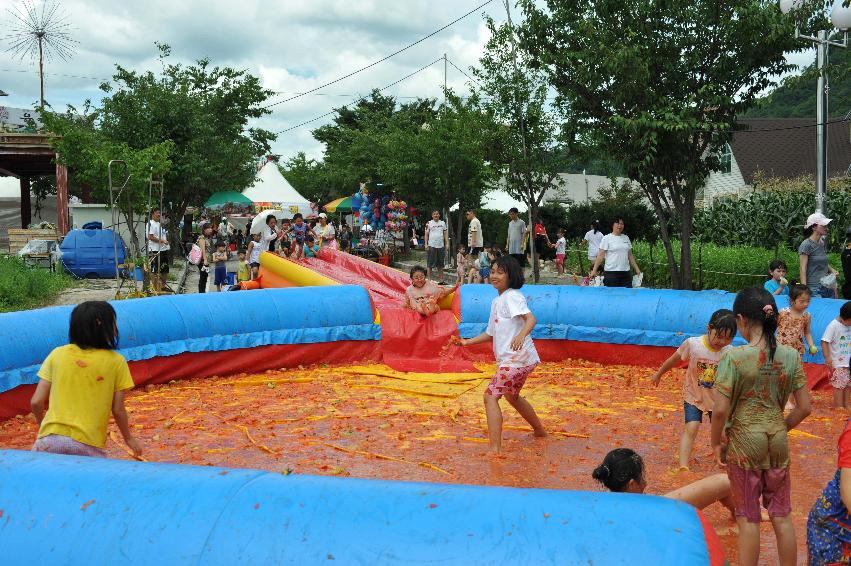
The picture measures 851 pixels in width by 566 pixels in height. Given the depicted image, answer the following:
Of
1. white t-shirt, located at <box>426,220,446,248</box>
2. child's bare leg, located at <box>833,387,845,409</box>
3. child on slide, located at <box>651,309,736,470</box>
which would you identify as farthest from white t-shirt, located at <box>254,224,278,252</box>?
child on slide, located at <box>651,309,736,470</box>

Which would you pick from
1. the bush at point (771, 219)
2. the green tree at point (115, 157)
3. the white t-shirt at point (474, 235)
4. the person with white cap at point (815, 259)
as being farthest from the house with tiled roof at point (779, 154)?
the person with white cap at point (815, 259)

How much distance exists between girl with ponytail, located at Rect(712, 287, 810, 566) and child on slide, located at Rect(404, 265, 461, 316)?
7156mm

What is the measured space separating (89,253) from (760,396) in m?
21.3

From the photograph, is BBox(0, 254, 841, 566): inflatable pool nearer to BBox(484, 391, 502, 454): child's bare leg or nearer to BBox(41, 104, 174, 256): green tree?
BBox(484, 391, 502, 454): child's bare leg

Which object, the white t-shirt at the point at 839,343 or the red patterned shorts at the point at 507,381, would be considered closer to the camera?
the red patterned shorts at the point at 507,381

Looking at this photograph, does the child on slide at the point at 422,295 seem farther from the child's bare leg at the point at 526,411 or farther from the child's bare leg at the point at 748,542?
the child's bare leg at the point at 748,542

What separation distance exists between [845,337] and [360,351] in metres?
5.68

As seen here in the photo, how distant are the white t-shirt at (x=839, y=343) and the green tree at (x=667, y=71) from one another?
5.14 m

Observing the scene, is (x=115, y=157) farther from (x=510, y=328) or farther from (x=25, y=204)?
(x=25, y=204)

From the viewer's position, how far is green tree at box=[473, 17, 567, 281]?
63.4 feet

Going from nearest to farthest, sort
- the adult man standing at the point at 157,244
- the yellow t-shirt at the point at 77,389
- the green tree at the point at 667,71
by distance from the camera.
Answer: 1. the yellow t-shirt at the point at 77,389
2. the green tree at the point at 667,71
3. the adult man standing at the point at 157,244

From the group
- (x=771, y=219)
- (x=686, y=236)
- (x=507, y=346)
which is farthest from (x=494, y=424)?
(x=771, y=219)

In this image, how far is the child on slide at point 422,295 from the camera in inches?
449

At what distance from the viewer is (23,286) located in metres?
17.1
